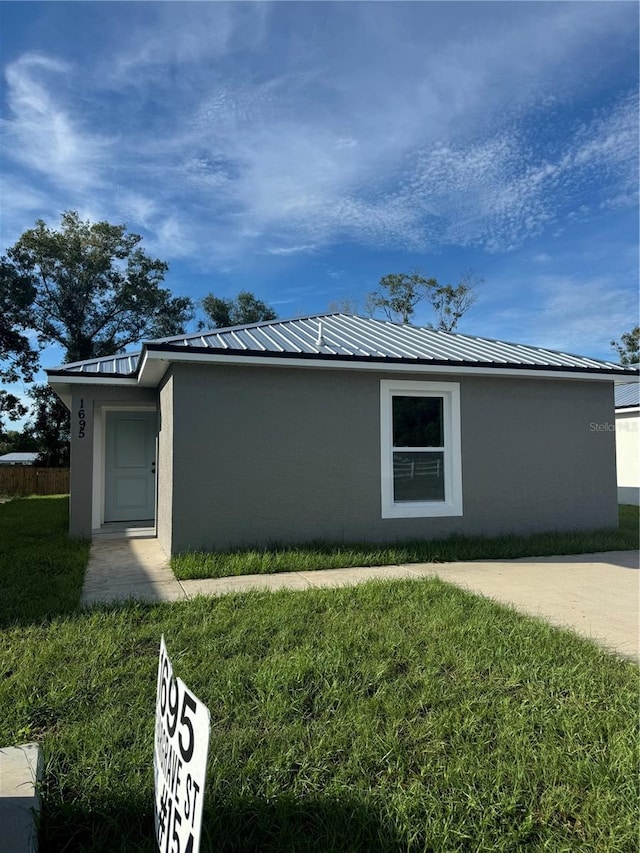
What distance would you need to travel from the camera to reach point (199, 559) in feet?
22.2

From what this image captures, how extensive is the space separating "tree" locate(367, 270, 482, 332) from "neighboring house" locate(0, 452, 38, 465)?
76.1 ft

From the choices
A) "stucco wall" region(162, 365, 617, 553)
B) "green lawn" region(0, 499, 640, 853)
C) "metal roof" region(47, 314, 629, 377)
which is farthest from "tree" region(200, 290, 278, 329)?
"green lawn" region(0, 499, 640, 853)

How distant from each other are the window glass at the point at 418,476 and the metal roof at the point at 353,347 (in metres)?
1.51

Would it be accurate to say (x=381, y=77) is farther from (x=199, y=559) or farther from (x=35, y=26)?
(x=199, y=559)

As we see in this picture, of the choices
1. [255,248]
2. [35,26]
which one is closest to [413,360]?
[35,26]

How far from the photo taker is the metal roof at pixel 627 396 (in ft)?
55.4

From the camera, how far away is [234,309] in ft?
109

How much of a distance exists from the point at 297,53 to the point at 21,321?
25402mm

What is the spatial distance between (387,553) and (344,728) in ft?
15.2

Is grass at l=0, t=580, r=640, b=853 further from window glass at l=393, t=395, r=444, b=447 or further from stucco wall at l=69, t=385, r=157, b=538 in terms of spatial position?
stucco wall at l=69, t=385, r=157, b=538

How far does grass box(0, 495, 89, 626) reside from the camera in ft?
16.2

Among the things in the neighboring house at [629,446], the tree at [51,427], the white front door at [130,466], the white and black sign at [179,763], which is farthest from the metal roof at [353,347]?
the tree at [51,427]

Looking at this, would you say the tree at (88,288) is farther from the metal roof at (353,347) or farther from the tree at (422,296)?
the metal roof at (353,347)

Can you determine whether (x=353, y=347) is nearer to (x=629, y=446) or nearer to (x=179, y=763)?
(x=179, y=763)
